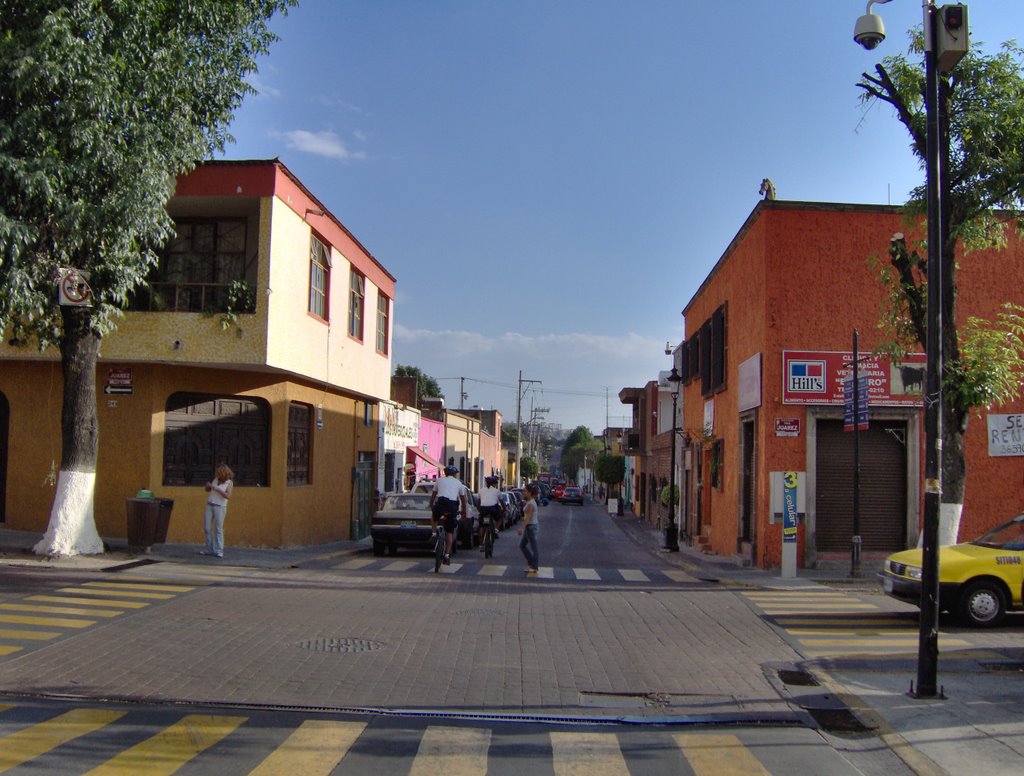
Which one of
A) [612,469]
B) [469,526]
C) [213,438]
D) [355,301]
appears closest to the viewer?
[213,438]

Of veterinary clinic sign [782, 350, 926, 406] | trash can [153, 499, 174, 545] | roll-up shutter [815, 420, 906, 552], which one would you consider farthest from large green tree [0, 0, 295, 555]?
roll-up shutter [815, 420, 906, 552]

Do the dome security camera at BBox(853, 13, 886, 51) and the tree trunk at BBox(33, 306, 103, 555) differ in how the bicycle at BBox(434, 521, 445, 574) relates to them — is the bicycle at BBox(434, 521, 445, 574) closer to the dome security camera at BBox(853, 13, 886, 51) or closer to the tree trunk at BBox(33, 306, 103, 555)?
the tree trunk at BBox(33, 306, 103, 555)

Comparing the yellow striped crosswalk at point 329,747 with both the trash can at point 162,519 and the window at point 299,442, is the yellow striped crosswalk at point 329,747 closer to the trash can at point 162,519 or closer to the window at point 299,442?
the trash can at point 162,519

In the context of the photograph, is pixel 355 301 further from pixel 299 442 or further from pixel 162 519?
pixel 162 519

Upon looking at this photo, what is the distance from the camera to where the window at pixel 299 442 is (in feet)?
70.9

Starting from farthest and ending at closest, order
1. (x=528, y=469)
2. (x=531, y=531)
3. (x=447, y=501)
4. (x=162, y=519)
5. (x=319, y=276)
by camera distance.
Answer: (x=528, y=469), (x=319, y=276), (x=531, y=531), (x=162, y=519), (x=447, y=501)

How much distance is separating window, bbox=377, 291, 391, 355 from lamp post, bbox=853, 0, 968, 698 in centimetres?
2194

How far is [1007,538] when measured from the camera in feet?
40.1

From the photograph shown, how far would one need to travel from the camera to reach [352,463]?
27.2 m

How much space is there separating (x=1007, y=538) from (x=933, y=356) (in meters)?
5.33

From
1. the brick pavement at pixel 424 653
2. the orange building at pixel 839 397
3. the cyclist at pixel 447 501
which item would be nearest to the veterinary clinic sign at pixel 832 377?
the orange building at pixel 839 397

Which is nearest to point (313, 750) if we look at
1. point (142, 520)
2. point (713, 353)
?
point (142, 520)

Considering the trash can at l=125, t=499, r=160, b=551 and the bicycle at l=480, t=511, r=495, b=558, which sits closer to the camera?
the trash can at l=125, t=499, r=160, b=551

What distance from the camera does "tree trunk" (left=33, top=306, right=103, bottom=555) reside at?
49.6 ft
